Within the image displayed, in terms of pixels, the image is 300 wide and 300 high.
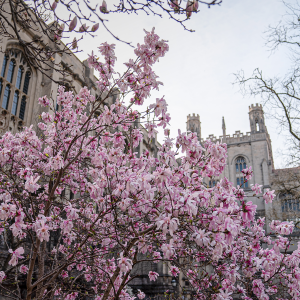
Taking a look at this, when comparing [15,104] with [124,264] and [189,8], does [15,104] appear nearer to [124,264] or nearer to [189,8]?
[124,264]

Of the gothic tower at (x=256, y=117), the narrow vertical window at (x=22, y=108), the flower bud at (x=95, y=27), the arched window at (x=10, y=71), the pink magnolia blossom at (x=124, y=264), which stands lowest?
the pink magnolia blossom at (x=124, y=264)

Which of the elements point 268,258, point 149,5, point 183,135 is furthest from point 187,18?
point 268,258

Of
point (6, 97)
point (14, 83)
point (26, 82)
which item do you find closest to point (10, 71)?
point (14, 83)

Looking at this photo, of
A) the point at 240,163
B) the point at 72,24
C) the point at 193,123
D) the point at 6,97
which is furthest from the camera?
the point at 193,123

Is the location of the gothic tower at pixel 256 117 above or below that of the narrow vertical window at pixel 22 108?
above

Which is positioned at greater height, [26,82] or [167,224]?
[26,82]

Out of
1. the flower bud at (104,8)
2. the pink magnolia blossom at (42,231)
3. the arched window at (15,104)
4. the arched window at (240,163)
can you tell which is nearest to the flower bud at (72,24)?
the flower bud at (104,8)

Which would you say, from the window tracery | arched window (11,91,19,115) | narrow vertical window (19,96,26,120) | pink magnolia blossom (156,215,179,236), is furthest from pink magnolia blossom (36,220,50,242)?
narrow vertical window (19,96,26,120)

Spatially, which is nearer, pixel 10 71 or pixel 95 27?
pixel 95 27

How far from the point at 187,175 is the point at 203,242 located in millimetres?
1367

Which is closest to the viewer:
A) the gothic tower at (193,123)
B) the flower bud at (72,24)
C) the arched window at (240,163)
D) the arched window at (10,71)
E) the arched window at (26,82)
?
the flower bud at (72,24)

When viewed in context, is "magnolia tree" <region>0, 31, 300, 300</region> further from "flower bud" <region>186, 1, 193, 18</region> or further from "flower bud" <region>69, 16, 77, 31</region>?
"flower bud" <region>69, 16, 77, 31</region>

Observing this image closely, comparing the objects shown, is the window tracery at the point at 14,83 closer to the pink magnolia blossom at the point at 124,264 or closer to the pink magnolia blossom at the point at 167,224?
the pink magnolia blossom at the point at 124,264

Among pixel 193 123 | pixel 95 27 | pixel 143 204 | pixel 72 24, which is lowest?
pixel 143 204
